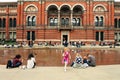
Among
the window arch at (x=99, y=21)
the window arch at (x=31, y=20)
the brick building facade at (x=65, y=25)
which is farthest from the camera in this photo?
the window arch at (x=31, y=20)

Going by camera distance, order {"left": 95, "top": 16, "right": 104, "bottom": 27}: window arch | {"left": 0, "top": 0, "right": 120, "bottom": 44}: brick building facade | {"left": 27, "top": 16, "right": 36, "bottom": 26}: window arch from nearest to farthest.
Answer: {"left": 0, "top": 0, "right": 120, "bottom": 44}: brick building facade, {"left": 95, "top": 16, "right": 104, "bottom": 27}: window arch, {"left": 27, "top": 16, "right": 36, "bottom": 26}: window arch

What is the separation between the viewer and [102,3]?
65.6 metres

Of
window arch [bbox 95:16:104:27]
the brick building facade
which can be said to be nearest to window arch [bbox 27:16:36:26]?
the brick building facade

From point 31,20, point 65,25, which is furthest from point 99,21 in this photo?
point 31,20

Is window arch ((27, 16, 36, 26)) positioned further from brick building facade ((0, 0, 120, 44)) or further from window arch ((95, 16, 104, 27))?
window arch ((95, 16, 104, 27))

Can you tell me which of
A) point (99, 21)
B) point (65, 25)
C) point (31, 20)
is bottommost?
point (65, 25)

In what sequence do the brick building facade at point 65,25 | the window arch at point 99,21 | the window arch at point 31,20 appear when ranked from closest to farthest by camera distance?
the brick building facade at point 65,25, the window arch at point 99,21, the window arch at point 31,20

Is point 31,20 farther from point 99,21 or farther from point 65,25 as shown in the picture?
point 99,21

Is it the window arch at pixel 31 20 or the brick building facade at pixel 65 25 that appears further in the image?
the window arch at pixel 31 20

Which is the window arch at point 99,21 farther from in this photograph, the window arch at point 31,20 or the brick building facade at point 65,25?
the window arch at point 31,20

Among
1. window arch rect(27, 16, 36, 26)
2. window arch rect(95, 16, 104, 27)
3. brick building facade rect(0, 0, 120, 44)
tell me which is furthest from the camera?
window arch rect(27, 16, 36, 26)

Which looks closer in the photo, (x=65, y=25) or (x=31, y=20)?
(x=65, y=25)

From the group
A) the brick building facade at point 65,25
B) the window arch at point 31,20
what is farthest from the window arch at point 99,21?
the window arch at point 31,20

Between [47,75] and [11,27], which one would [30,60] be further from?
→ [11,27]
